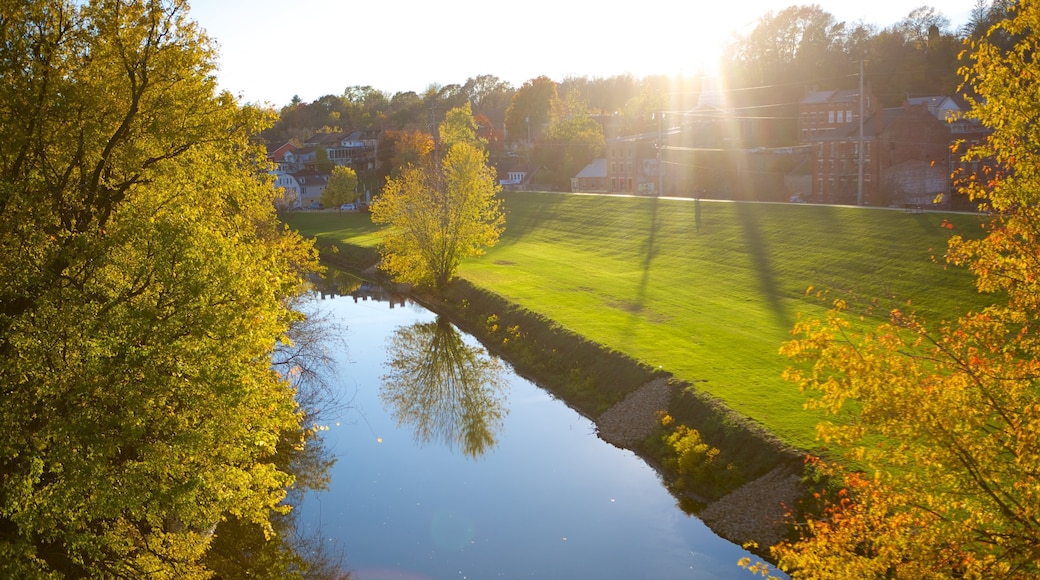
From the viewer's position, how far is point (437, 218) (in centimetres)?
6316

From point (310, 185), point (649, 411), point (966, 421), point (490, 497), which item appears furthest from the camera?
point (310, 185)

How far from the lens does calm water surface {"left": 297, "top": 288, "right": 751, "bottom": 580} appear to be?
993 inches

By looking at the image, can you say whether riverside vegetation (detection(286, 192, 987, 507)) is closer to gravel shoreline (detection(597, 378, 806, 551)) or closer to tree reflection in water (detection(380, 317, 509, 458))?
gravel shoreline (detection(597, 378, 806, 551))

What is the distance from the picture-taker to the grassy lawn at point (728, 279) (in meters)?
37.5

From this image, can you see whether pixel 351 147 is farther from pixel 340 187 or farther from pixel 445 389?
pixel 445 389

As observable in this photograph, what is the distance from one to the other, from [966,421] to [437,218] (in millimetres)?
52259

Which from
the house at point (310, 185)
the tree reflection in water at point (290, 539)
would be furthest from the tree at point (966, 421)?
the house at point (310, 185)

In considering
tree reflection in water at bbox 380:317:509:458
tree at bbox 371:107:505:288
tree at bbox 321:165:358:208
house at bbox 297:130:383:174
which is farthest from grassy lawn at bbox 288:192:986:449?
house at bbox 297:130:383:174

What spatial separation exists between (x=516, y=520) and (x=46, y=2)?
773 inches

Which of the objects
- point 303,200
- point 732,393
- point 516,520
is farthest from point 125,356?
point 303,200

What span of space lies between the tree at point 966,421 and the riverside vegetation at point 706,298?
806 centimetres

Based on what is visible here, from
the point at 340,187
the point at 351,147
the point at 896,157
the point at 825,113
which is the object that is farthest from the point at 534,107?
the point at 896,157

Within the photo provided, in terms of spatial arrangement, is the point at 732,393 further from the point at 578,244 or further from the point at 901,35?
the point at 901,35

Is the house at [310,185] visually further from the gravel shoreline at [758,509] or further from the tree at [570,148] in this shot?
the gravel shoreline at [758,509]
